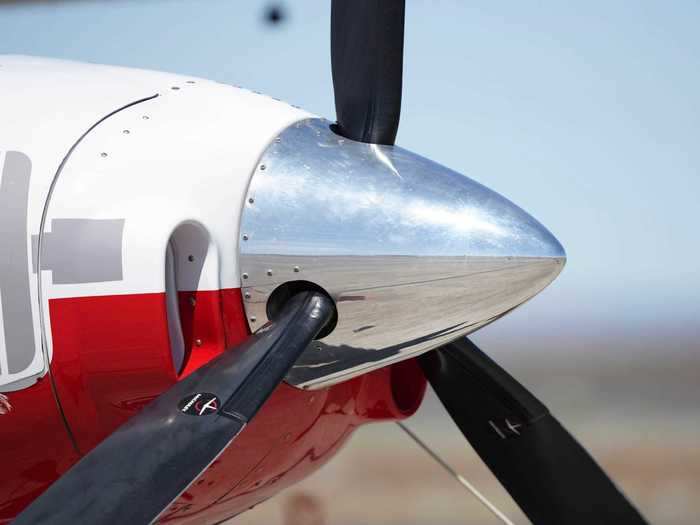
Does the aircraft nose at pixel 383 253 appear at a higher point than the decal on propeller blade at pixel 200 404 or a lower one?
higher

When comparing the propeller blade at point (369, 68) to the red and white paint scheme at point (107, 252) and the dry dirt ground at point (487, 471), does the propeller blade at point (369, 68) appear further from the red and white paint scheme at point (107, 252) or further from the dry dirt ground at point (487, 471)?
the dry dirt ground at point (487, 471)

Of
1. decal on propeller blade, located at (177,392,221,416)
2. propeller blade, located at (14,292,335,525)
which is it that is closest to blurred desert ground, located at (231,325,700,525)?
propeller blade, located at (14,292,335,525)

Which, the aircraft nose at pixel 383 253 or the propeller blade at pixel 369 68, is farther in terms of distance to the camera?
the propeller blade at pixel 369 68

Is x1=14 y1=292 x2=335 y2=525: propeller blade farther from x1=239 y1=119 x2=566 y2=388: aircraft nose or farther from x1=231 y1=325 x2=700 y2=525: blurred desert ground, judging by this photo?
x1=231 y1=325 x2=700 y2=525: blurred desert ground

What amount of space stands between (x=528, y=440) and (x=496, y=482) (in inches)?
641

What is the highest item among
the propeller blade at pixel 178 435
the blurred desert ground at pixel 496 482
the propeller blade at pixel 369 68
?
the propeller blade at pixel 369 68

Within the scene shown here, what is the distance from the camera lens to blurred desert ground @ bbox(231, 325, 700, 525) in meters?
16.7

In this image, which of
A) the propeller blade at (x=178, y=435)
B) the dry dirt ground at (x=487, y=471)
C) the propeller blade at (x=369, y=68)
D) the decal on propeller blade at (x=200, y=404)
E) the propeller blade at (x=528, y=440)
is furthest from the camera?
the dry dirt ground at (x=487, y=471)

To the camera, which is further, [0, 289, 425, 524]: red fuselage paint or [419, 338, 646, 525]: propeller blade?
[419, 338, 646, 525]: propeller blade

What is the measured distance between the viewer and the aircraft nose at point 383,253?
3.52m

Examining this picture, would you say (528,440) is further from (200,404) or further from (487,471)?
(487,471)

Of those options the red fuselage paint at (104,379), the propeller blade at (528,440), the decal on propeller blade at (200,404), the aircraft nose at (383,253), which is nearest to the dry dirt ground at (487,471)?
the propeller blade at (528,440)

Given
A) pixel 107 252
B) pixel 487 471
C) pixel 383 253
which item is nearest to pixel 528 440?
pixel 383 253

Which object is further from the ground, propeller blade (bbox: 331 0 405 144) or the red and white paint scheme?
propeller blade (bbox: 331 0 405 144)
